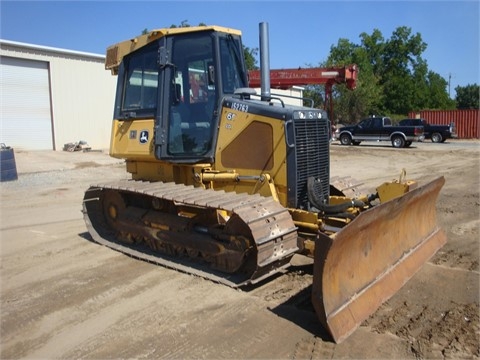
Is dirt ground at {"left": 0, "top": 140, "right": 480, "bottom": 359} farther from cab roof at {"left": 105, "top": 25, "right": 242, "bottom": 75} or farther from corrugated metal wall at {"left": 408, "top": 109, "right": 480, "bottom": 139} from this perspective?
corrugated metal wall at {"left": 408, "top": 109, "right": 480, "bottom": 139}

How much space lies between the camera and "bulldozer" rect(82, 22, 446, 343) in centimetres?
488

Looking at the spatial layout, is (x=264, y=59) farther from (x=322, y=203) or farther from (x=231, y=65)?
(x=322, y=203)

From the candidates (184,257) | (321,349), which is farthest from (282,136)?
(321,349)

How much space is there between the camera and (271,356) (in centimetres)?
365

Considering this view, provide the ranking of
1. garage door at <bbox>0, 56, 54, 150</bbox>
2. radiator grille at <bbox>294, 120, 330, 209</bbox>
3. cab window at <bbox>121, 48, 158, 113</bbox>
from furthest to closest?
garage door at <bbox>0, 56, 54, 150</bbox>, cab window at <bbox>121, 48, 158, 113</bbox>, radiator grille at <bbox>294, 120, 330, 209</bbox>

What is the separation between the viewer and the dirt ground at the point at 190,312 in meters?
3.77

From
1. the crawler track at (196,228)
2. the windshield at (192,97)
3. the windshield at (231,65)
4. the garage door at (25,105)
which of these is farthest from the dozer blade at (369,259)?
the garage door at (25,105)

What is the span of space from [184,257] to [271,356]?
244 cm

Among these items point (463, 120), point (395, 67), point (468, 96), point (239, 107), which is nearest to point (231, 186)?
point (239, 107)

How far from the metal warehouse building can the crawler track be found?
44.9 ft

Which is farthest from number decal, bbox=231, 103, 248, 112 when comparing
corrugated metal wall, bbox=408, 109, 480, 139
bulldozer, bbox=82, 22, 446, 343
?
corrugated metal wall, bbox=408, 109, 480, 139

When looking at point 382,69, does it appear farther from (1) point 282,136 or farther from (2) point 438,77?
(1) point 282,136

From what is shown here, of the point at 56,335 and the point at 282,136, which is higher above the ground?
the point at 282,136

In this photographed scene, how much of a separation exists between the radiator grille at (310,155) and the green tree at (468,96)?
279 feet
